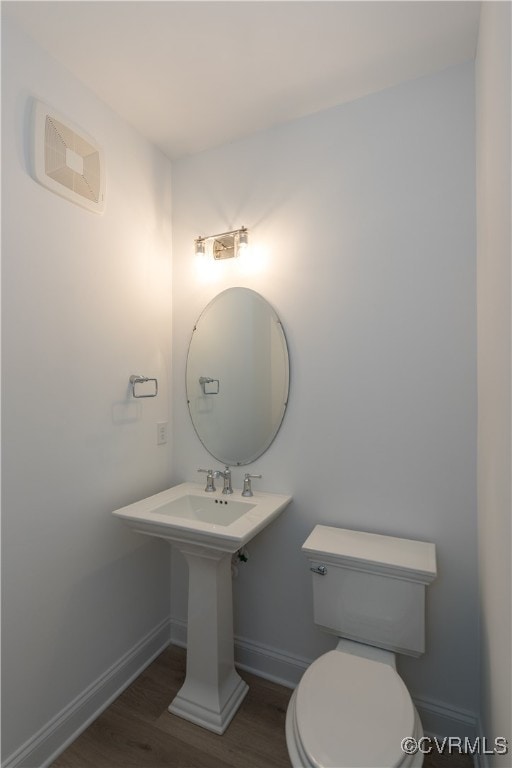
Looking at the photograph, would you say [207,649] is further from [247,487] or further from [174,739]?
[247,487]

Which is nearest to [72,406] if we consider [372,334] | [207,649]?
[207,649]

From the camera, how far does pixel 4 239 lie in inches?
50.8

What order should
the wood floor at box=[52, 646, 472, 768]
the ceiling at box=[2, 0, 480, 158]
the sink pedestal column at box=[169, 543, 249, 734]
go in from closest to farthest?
the ceiling at box=[2, 0, 480, 158]
the wood floor at box=[52, 646, 472, 768]
the sink pedestal column at box=[169, 543, 249, 734]

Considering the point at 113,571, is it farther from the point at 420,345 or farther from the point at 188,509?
the point at 420,345

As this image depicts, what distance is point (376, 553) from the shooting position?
4.73ft

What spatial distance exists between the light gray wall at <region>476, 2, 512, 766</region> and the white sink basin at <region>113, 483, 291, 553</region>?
79cm

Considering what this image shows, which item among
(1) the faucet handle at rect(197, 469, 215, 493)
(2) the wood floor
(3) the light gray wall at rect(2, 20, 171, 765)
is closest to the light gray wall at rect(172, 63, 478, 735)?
(1) the faucet handle at rect(197, 469, 215, 493)

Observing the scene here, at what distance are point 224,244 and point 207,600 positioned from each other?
1.69 meters

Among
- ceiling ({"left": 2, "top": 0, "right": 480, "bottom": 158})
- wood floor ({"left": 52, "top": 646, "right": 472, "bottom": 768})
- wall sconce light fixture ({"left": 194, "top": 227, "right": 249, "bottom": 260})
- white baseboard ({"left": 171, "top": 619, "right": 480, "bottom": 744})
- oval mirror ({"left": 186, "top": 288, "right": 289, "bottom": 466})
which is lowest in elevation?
wood floor ({"left": 52, "top": 646, "right": 472, "bottom": 768})

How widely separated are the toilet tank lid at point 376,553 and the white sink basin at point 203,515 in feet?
0.77

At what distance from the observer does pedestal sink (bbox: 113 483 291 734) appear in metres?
1.50

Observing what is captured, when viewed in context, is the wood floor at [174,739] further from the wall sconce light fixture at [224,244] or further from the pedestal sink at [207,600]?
the wall sconce light fixture at [224,244]

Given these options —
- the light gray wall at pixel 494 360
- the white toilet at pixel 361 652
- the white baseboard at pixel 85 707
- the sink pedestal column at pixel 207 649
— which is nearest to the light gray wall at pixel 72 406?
the white baseboard at pixel 85 707

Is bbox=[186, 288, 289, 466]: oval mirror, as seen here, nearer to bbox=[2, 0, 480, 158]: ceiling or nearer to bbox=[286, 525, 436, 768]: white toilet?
bbox=[286, 525, 436, 768]: white toilet
